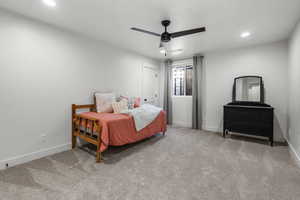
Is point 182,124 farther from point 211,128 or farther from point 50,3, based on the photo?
point 50,3

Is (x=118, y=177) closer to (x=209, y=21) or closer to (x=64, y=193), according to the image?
(x=64, y=193)

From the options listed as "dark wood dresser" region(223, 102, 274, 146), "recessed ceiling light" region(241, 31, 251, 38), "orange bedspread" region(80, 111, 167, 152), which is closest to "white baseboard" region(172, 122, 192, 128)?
"dark wood dresser" region(223, 102, 274, 146)

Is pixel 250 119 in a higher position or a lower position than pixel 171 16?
lower

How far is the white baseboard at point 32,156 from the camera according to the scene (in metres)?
2.11

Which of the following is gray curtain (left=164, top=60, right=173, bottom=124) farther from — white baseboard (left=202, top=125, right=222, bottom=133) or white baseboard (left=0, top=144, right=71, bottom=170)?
white baseboard (left=0, top=144, right=71, bottom=170)

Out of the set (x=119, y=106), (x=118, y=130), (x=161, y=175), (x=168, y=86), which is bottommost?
(x=161, y=175)

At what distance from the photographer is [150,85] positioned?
4945mm

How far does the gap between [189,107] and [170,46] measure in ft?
6.95

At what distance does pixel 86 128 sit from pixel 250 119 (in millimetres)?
3588

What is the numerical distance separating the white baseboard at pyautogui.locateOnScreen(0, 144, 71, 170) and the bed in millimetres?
218

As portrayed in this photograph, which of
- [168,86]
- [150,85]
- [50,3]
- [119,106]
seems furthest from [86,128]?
[168,86]

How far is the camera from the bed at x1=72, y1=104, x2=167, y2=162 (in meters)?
2.29

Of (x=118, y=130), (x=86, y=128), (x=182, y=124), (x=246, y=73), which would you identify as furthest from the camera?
(x=182, y=124)

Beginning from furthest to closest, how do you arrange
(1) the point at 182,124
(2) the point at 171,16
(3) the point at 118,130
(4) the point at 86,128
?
(1) the point at 182,124, (4) the point at 86,128, (3) the point at 118,130, (2) the point at 171,16
